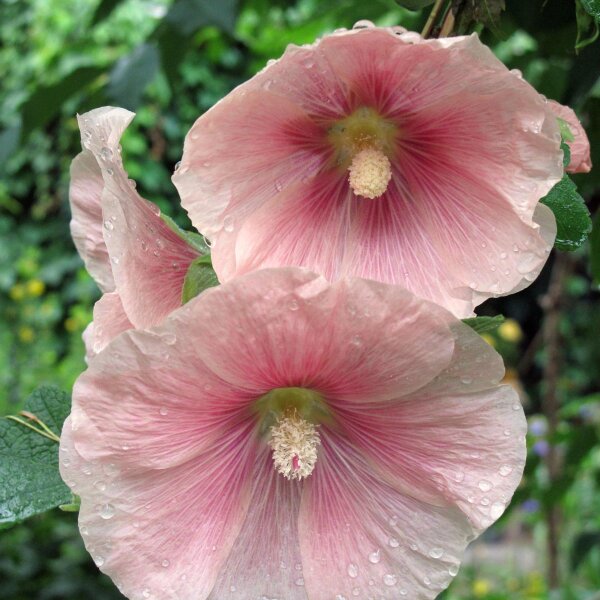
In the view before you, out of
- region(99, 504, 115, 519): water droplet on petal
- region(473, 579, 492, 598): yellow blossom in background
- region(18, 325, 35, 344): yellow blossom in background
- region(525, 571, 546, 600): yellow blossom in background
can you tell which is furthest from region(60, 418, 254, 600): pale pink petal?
region(18, 325, 35, 344): yellow blossom in background

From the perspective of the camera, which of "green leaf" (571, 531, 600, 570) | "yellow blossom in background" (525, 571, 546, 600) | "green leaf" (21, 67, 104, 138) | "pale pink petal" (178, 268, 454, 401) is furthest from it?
"yellow blossom in background" (525, 571, 546, 600)

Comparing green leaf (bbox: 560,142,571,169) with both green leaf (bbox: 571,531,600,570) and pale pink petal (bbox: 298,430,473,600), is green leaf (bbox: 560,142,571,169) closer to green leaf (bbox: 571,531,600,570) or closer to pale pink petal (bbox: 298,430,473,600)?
pale pink petal (bbox: 298,430,473,600)

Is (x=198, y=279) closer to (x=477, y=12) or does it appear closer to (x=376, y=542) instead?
(x=376, y=542)

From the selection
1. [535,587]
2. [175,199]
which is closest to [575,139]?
[535,587]

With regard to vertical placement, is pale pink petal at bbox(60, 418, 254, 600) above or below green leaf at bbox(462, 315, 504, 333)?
below

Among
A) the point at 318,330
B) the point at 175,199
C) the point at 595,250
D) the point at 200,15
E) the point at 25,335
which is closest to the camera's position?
the point at 318,330

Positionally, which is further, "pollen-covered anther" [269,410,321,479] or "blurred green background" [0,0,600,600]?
"blurred green background" [0,0,600,600]
